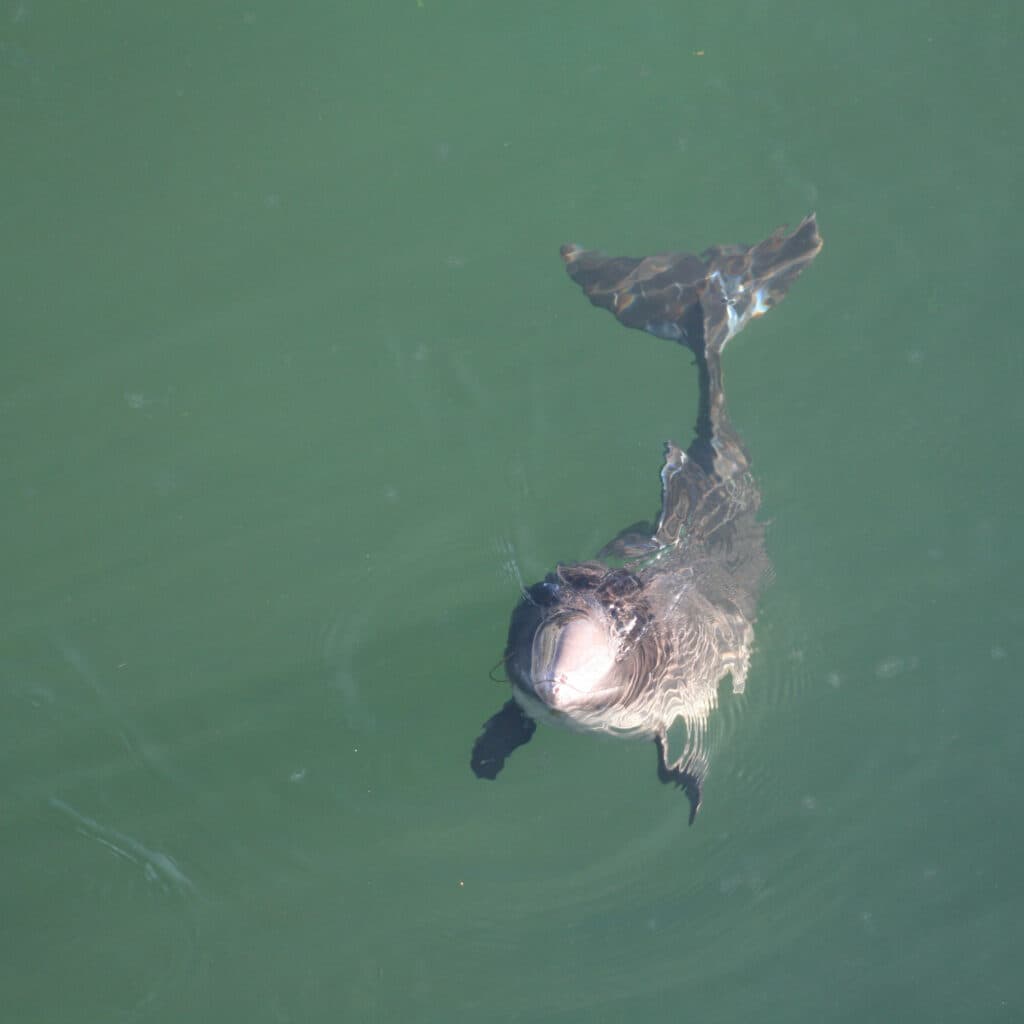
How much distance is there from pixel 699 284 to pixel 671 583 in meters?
2.17

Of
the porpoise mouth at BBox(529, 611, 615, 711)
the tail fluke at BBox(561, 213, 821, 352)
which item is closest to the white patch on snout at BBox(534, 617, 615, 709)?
the porpoise mouth at BBox(529, 611, 615, 711)

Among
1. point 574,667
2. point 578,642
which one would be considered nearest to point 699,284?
point 578,642

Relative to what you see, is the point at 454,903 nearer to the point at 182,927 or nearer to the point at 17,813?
the point at 182,927

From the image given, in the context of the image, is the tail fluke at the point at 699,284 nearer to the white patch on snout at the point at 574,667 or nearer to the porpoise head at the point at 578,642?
the porpoise head at the point at 578,642

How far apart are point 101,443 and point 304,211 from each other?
6.88 feet

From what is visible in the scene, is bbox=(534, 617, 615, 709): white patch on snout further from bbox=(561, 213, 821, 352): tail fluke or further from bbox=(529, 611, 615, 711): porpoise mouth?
bbox=(561, 213, 821, 352): tail fluke

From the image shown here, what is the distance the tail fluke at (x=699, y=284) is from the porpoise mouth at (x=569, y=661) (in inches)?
111

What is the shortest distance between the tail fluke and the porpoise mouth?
282cm

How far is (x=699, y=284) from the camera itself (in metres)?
6.64

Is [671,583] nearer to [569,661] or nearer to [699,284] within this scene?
[569,661]

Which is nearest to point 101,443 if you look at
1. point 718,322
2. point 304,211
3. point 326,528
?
point 326,528

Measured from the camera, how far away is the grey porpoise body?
446cm

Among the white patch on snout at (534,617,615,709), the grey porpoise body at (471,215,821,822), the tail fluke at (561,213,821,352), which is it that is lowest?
the white patch on snout at (534,617,615,709)

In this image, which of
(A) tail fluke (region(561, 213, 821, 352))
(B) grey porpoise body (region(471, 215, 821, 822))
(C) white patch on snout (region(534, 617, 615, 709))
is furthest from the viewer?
(A) tail fluke (region(561, 213, 821, 352))
